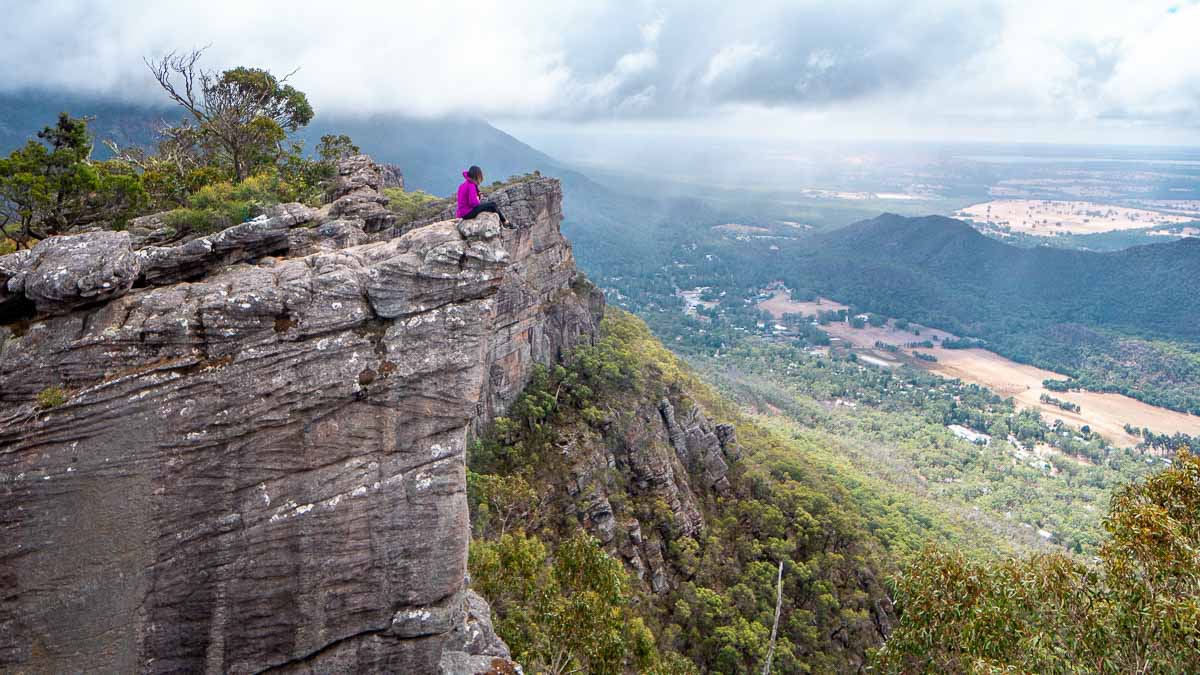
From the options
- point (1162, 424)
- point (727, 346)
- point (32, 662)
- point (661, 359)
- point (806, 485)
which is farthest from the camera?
point (727, 346)

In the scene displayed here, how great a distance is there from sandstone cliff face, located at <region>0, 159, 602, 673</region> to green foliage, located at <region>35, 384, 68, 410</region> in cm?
10

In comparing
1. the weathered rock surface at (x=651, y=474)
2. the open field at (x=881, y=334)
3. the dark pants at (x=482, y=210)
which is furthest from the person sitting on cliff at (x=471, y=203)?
the open field at (x=881, y=334)

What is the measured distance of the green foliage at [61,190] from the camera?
2150cm

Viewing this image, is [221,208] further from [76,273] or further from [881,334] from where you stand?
[881,334]

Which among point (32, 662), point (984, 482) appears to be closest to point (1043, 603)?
point (32, 662)

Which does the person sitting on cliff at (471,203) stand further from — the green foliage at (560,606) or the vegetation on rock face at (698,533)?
the vegetation on rock face at (698,533)

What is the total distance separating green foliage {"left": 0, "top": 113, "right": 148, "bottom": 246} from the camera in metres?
21.5

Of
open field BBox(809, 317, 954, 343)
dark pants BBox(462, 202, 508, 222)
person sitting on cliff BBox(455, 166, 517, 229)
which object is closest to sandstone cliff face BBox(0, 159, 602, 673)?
dark pants BBox(462, 202, 508, 222)

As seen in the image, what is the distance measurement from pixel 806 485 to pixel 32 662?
48.8 meters

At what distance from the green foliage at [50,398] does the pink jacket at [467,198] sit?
27.7 feet

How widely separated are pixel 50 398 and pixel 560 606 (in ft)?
44.5

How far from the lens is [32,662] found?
421 inches

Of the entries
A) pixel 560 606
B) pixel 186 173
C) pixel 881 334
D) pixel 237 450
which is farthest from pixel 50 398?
pixel 881 334

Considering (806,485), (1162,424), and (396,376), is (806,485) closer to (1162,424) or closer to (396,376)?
(396,376)
